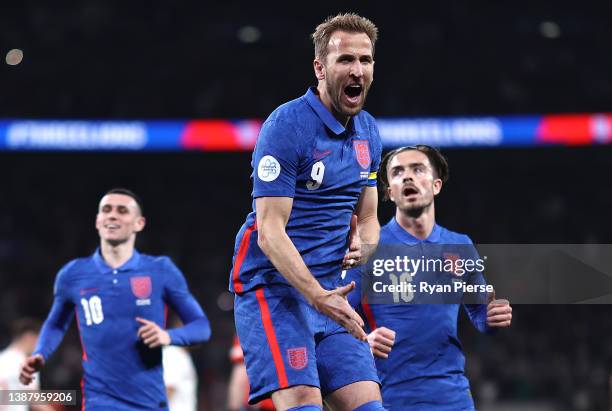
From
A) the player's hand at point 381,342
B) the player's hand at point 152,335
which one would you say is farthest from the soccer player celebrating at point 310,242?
the player's hand at point 152,335

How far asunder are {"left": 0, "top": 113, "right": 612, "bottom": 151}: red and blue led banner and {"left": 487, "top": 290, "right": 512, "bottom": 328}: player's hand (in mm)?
10911

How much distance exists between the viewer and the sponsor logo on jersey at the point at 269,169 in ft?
12.2

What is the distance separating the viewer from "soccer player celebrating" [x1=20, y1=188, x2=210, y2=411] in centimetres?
603

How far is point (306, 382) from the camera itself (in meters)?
3.62

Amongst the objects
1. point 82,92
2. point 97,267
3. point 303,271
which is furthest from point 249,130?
point 303,271

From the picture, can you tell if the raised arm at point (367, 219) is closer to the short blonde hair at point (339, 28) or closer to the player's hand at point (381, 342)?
the player's hand at point (381, 342)

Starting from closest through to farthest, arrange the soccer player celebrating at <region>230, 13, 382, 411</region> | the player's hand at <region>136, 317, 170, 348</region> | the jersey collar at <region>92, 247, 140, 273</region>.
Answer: the soccer player celebrating at <region>230, 13, 382, 411</region>, the player's hand at <region>136, 317, 170, 348</region>, the jersey collar at <region>92, 247, 140, 273</region>

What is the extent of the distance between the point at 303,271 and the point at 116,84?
46.0 feet

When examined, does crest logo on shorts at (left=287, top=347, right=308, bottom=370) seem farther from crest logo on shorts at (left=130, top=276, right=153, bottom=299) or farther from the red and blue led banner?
the red and blue led banner

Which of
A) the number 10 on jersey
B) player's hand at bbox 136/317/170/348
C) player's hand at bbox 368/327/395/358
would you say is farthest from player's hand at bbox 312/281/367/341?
the number 10 on jersey

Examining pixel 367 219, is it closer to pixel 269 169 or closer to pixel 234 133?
pixel 269 169

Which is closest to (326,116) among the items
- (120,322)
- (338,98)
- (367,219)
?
(338,98)

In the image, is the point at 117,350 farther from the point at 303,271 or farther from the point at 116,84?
the point at 116,84

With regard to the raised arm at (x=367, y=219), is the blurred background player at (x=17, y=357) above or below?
above
